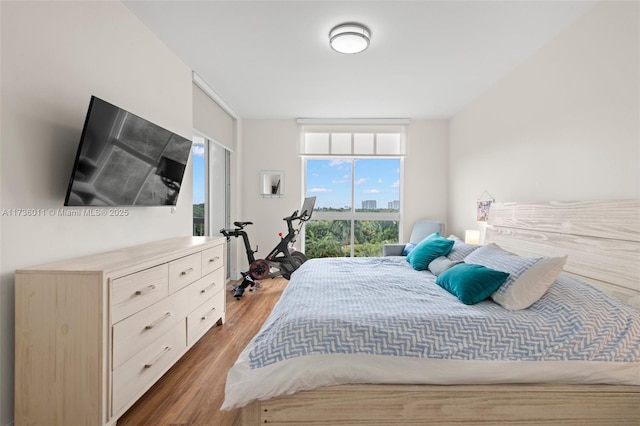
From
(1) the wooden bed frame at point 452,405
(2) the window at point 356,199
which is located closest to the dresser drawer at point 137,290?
(1) the wooden bed frame at point 452,405

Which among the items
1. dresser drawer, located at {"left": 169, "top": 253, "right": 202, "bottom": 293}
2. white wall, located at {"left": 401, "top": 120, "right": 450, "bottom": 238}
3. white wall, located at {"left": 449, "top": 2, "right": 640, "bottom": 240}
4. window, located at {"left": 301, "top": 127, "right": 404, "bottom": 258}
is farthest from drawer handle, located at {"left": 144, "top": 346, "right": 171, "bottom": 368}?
white wall, located at {"left": 401, "top": 120, "right": 450, "bottom": 238}

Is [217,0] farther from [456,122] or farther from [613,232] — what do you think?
[456,122]

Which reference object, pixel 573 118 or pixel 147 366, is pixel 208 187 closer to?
pixel 147 366

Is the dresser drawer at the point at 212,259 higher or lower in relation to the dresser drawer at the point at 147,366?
higher

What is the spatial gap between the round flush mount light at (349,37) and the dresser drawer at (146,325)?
228 centimetres

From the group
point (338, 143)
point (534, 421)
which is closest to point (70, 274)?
point (534, 421)

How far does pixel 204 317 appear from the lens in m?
2.50

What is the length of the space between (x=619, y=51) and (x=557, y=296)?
1.58 meters

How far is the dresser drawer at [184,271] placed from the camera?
2.01 metres

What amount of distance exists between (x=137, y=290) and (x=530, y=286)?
213cm

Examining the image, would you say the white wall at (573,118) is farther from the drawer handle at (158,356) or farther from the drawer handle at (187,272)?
the drawer handle at (158,356)

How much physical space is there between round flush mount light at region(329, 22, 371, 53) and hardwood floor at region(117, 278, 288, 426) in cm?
264

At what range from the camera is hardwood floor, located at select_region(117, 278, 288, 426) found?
166 centimetres

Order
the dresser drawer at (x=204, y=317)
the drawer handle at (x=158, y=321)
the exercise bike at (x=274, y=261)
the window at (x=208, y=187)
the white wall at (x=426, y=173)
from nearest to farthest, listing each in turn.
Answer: the drawer handle at (x=158, y=321), the dresser drawer at (x=204, y=317), the window at (x=208, y=187), the exercise bike at (x=274, y=261), the white wall at (x=426, y=173)
